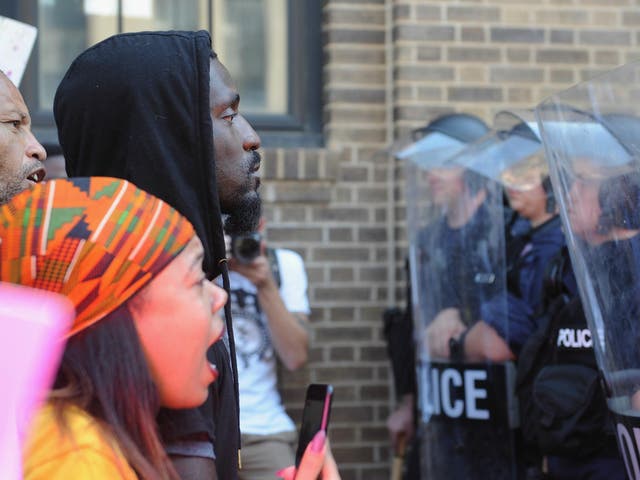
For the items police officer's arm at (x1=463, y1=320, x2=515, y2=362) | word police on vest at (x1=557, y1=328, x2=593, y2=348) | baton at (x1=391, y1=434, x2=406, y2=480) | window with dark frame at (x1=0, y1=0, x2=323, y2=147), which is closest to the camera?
word police on vest at (x1=557, y1=328, x2=593, y2=348)

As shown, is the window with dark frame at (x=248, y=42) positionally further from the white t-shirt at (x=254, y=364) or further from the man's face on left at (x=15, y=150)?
the man's face on left at (x=15, y=150)

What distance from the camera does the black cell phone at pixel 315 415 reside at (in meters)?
1.78

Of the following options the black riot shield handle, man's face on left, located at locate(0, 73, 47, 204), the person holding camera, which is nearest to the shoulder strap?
the person holding camera

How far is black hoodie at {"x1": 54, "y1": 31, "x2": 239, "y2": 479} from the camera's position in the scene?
2.18 metres

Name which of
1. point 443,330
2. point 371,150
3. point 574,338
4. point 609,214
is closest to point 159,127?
point 609,214

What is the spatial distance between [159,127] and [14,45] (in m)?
1.31

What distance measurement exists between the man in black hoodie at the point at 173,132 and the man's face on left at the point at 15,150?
0.40 meters

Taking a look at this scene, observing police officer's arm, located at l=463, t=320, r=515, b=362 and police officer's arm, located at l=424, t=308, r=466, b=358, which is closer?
police officer's arm, located at l=463, t=320, r=515, b=362

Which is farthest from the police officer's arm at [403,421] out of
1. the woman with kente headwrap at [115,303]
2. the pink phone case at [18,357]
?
the pink phone case at [18,357]

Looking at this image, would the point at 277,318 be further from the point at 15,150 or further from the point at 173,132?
the point at 173,132

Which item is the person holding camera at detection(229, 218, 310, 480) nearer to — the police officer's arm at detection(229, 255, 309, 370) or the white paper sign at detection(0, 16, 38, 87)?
the police officer's arm at detection(229, 255, 309, 370)

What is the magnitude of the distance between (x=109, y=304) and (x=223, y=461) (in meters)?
0.62

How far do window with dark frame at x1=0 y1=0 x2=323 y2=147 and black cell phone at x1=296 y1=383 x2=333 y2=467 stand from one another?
139 inches

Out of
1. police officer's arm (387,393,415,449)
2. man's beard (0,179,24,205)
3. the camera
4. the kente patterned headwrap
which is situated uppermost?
man's beard (0,179,24,205)
